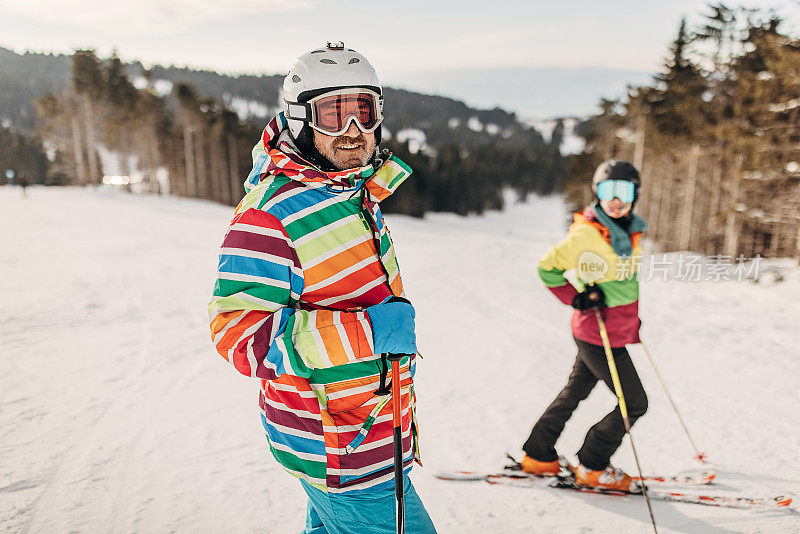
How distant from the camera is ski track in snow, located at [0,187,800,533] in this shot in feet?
10.2

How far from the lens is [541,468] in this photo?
3.55m

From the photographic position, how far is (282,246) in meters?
1.57

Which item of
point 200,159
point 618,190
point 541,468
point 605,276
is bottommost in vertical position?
point 541,468

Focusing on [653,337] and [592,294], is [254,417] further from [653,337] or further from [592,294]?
[653,337]

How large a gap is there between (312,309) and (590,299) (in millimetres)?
2304

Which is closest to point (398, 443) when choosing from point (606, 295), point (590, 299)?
point (590, 299)

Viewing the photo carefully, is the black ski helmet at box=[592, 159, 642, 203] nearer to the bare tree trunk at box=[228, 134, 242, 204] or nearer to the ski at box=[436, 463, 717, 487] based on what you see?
the ski at box=[436, 463, 717, 487]

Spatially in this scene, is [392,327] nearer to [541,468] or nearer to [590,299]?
[590,299]

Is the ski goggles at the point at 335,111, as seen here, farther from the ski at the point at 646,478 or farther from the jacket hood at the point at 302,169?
the ski at the point at 646,478

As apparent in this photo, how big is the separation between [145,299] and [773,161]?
18.0m

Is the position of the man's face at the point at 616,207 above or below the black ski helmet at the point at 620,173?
below

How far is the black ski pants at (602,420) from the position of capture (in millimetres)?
3252

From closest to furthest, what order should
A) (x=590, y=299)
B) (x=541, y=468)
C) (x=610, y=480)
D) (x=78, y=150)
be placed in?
(x=590, y=299) < (x=610, y=480) < (x=541, y=468) < (x=78, y=150)

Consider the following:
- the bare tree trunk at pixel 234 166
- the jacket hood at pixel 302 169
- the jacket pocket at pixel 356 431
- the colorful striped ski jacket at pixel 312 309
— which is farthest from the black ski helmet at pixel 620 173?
→ the bare tree trunk at pixel 234 166
